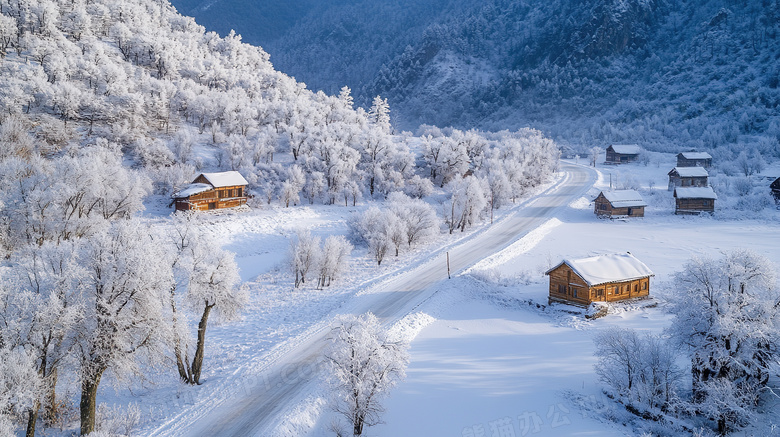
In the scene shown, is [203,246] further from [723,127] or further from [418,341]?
[723,127]

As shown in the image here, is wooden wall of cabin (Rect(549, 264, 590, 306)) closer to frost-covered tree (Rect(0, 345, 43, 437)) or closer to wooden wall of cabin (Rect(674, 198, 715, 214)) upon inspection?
frost-covered tree (Rect(0, 345, 43, 437))

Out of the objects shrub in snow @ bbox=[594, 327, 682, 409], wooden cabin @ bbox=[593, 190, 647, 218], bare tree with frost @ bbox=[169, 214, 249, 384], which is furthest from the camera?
wooden cabin @ bbox=[593, 190, 647, 218]

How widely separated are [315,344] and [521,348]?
39.0ft

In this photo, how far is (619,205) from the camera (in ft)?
196

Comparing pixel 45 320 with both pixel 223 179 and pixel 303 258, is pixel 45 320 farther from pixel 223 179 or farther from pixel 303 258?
pixel 223 179

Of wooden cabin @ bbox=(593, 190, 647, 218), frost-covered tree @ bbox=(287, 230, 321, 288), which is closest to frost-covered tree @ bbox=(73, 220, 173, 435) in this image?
frost-covered tree @ bbox=(287, 230, 321, 288)

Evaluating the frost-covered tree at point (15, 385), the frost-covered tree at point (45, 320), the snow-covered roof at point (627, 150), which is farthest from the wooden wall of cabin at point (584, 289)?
the snow-covered roof at point (627, 150)

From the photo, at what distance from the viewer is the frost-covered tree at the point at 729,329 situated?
1808 centimetres

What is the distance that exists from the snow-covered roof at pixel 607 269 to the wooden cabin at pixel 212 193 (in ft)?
138

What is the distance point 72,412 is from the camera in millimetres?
18656

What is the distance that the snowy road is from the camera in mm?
17953

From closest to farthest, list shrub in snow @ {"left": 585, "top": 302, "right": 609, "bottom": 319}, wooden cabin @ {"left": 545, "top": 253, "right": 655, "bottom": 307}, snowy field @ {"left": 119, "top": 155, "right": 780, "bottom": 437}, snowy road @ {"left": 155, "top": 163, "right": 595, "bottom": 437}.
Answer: snowy road @ {"left": 155, "top": 163, "right": 595, "bottom": 437}
snowy field @ {"left": 119, "top": 155, "right": 780, "bottom": 437}
shrub in snow @ {"left": 585, "top": 302, "right": 609, "bottom": 319}
wooden cabin @ {"left": 545, "top": 253, "right": 655, "bottom": 307}

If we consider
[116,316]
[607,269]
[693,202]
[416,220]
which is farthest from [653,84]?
[116,316]

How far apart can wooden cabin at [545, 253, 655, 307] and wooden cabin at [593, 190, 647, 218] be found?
29.2 m
